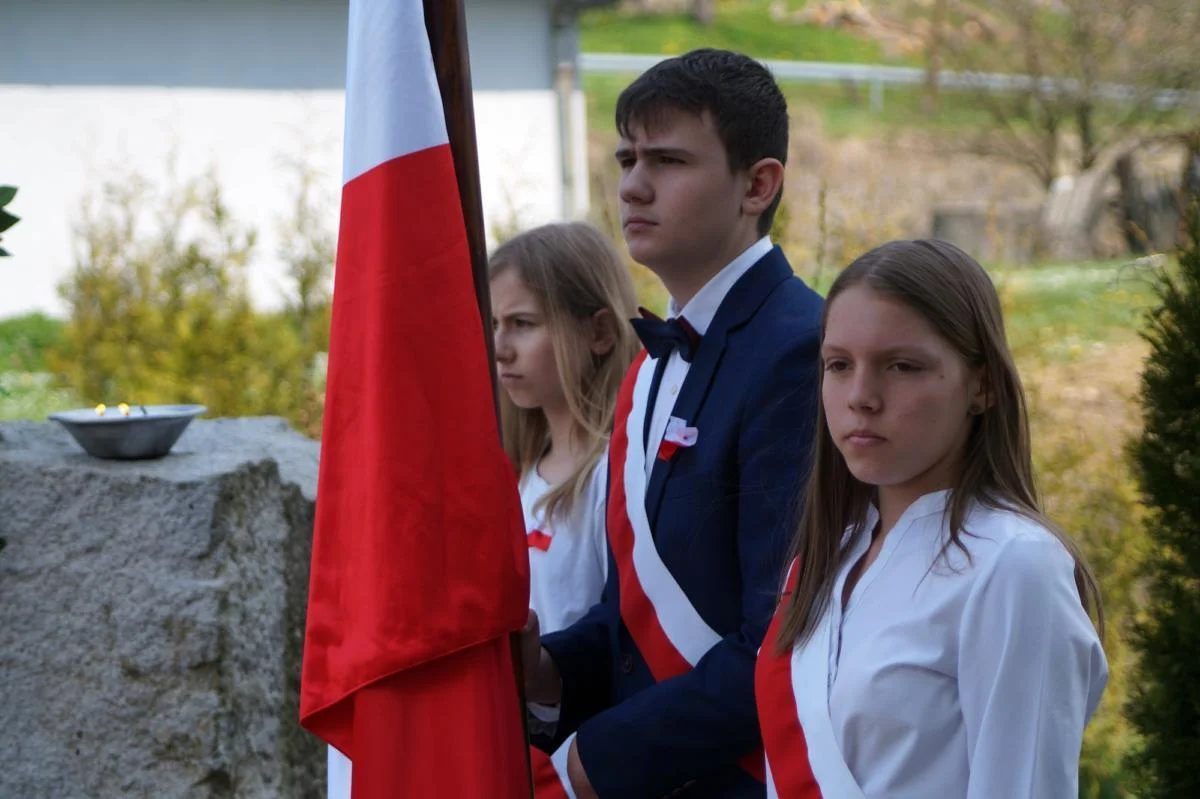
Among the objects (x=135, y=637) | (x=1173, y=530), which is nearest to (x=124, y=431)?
(x=135, y=637)

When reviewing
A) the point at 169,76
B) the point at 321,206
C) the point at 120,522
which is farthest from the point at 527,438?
the point at 169,76

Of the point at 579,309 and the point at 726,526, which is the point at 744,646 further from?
the point at 579,309

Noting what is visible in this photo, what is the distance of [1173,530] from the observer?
123 inches

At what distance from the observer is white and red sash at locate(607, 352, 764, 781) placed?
216 centimetres

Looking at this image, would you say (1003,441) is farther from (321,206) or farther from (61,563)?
(321,206)

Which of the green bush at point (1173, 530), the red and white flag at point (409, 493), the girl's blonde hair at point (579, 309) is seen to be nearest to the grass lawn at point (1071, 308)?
the green bush at point (1173, 530)

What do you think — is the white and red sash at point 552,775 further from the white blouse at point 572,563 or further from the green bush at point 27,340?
the green bush at point 27,340

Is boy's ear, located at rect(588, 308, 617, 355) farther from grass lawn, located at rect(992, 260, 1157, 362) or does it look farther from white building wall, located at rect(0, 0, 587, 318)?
white building wall, located at rect(0, 0, 587, 318)

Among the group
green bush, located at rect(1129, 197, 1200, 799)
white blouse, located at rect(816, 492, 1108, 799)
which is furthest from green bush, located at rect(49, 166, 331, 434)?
white blouse, located at rect(816, 492, 1108, 799)

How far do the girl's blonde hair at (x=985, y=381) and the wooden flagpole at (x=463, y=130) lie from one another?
1.68 ft

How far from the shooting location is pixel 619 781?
213 cm

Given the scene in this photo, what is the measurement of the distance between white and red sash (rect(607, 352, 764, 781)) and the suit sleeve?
0.06 metres

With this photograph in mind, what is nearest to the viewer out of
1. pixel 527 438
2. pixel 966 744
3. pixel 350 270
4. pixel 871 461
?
pixel 966 744

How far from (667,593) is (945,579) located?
0.59 m
